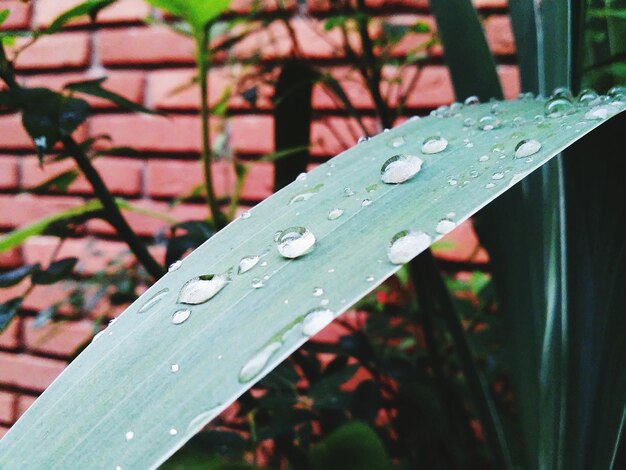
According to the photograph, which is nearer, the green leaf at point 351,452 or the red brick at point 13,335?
Result: the green leaf at point 351,452

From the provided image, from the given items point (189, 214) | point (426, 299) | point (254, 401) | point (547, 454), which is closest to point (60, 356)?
point (189, 214)

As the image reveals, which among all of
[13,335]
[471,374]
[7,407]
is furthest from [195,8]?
[7,407]

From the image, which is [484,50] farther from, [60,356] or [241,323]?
[60,356]

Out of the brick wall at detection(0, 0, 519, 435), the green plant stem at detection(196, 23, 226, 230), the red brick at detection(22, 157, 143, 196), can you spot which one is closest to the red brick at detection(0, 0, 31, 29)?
the brick wall at detection(0, 0, 519, 435)

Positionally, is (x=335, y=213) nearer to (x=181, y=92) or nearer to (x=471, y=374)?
(x=471, y=374)

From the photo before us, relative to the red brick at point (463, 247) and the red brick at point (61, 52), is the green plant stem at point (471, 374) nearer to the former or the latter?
the red brick at point (463, 247)

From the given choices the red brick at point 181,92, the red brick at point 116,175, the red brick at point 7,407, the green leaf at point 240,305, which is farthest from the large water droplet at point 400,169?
the red brick at point 7,407
